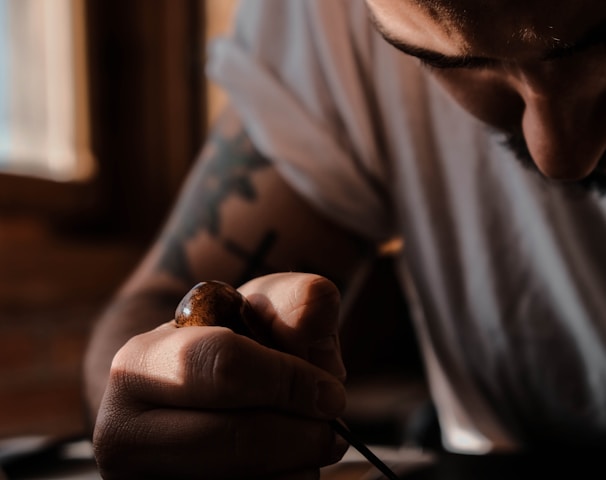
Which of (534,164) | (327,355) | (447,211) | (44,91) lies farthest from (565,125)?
(44,91)

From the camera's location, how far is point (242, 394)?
11.7 inches

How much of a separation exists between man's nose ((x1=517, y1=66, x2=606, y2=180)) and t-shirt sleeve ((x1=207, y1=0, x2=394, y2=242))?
0.32 m

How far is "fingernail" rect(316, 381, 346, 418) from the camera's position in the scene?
30 centimetres

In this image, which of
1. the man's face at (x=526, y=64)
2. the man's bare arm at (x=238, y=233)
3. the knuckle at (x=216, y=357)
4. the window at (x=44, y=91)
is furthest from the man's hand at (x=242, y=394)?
the window at (x=44, y=91)

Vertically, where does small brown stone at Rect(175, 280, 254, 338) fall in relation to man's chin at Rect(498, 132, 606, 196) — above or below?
below

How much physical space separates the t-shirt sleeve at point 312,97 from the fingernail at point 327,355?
0.42 metres

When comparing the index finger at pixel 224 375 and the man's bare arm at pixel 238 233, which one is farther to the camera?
the man's bare arm at pixel 238 233

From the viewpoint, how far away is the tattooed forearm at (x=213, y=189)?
0.75 meters

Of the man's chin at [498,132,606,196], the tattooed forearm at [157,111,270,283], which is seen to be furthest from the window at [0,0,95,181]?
the man's chin at [498,132,606,196]

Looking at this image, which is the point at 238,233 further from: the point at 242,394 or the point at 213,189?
the point at 242,394

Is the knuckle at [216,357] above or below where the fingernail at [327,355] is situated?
above

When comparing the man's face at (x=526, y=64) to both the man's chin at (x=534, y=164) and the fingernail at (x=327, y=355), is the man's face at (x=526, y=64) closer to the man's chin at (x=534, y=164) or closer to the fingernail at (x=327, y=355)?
the man's chin at (x=534, y=164)

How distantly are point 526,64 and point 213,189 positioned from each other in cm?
45

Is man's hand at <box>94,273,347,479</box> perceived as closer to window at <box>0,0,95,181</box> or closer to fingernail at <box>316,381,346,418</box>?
fingernail at <box>316,381,346,418</box>
